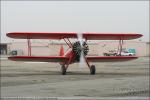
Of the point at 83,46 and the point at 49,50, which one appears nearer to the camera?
the point at 83,46

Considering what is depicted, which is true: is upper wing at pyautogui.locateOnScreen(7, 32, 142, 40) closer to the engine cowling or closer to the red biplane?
the red biplane

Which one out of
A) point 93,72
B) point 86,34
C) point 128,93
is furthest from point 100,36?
point 128,93

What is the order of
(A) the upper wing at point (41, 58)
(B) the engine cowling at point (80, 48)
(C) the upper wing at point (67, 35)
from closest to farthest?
(A) the upper wing at point (41, 58), (B) the engine cowling at point (80, 48), (C) the upper wing at point (67, 35)

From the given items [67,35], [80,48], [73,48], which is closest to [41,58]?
[73,48]

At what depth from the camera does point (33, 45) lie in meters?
97.2

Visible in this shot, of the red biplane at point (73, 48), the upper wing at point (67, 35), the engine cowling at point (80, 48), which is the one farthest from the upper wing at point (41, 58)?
the upper wing at point (67, 35)

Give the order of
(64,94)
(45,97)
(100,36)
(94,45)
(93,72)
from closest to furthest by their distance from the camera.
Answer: (45,97)
(64,94)
(93,72)
(100,36)
(94,45)

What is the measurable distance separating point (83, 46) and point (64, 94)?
36.5 feet

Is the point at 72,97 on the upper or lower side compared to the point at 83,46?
lower

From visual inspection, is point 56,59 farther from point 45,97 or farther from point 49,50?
point 49,50

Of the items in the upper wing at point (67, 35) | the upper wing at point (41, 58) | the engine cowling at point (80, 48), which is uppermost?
the upper wing at point (67, 35)

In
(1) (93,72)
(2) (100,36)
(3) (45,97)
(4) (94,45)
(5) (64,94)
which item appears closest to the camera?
(3) (45,97)

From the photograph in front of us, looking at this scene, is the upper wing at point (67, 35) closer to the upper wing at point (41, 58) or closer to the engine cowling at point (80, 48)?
the engine cowling at point (80, 48)

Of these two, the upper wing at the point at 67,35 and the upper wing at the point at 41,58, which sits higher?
the upper wing at the point at 67,35
